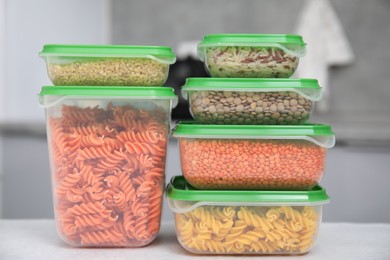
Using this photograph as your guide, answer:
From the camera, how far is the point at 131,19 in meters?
3.00

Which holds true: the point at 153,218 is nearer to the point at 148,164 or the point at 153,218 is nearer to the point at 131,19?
the point at 148,164

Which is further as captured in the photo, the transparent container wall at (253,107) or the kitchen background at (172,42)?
the kitchen background at (172,42)

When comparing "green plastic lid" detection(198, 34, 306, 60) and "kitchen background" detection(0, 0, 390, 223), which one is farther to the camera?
"kitchen background" detection(0, 0, 390, 223)

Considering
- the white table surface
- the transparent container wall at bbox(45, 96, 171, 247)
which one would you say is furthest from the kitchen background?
the transparent container wall at bbox(45, 96, 171, 247)

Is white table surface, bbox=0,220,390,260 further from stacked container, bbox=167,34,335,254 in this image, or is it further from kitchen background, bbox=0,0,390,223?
kitchen background, bbox=0,0,390,223

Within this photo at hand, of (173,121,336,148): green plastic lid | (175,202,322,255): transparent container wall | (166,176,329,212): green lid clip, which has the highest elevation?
(173,121,336,148): green plastic lid

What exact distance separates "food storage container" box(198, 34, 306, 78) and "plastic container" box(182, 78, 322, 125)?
30mm

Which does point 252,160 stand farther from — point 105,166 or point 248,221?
point 105,166

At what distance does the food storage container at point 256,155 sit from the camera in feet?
2.93

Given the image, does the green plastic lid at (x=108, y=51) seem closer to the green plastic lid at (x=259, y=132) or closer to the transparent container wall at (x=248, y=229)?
the green plastic lid at (x=259, y=132)

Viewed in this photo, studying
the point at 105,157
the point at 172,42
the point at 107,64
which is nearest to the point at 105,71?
the point at 107,64

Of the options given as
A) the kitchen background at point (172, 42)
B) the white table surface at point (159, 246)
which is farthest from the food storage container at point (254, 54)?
the kitchen background at point (172, 42)

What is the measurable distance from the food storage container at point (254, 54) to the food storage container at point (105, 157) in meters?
0.09

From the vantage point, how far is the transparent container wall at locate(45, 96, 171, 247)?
92 cm
